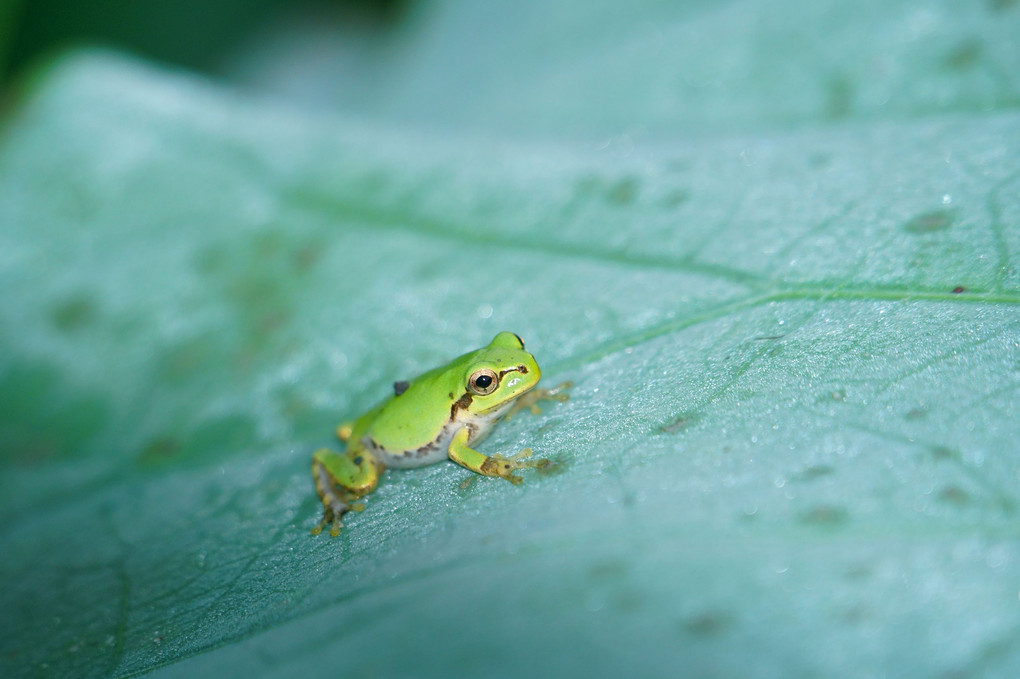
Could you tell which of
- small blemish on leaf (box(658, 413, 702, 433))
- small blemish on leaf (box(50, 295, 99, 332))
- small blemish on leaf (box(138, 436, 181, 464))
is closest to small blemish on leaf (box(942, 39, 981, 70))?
small blemish on leaf (box(658, 413, 702, 433))

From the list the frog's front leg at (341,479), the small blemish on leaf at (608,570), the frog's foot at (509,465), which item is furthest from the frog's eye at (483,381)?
the small blemish on leaf at (608,570)

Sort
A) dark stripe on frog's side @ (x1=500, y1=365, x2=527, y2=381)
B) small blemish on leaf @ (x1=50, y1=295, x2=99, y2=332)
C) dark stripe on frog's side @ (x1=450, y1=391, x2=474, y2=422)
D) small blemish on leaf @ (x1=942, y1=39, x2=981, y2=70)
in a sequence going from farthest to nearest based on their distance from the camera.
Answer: small blemish on leaf @ (x1=50, y1=295, x2=99, y2=332), small blemish on leaf @ (x1=942, y1=39, x2=981, y2=70), dark stripe on frog's side @ (x1=450, y1=391, x2=474, y2=422), dark stripe on frog's side @ (x1=500, y1=365, x2=527, y2=381)

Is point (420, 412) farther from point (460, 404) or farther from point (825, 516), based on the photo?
point (825, 516)

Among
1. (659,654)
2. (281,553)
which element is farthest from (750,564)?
(281,553)

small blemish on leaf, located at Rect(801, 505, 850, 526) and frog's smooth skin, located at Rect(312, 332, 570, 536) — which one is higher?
frog's smooth skin, located at Rect(312, 332, 570, 536)

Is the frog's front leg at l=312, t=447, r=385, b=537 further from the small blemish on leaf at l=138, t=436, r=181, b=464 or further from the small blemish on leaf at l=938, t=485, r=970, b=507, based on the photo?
the small blemish on leaf at l=938, t=485, r=970, b=507

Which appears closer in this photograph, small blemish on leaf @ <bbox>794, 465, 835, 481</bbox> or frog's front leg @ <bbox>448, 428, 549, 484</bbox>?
small blemish on leaf @ <bbox>794, 465, 835, 481</bbox>

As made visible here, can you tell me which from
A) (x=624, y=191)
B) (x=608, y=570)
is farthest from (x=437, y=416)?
(x=624, y=191)
